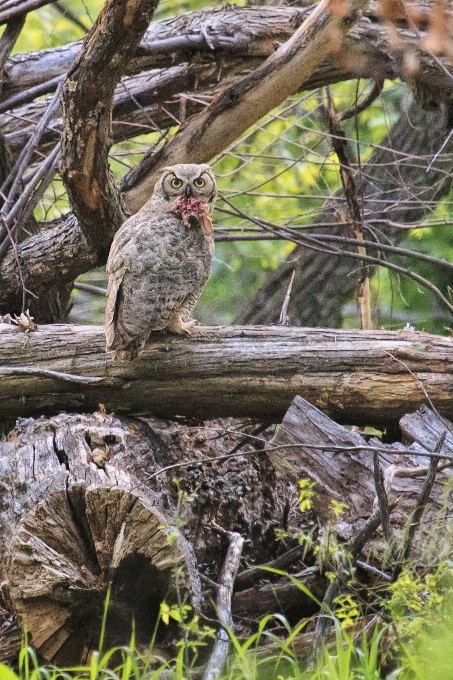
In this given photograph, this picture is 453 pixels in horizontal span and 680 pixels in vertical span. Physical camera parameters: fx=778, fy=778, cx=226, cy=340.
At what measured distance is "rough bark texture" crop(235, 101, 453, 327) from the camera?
5.76 m

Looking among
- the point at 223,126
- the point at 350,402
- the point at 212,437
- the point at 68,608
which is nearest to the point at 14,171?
the point at 223,126

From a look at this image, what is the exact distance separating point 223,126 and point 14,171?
1.24m

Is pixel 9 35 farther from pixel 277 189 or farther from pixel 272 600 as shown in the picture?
pixel 272 600

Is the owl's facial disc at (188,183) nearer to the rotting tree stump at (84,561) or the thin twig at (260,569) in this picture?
the rotting tree stump at (84,561)

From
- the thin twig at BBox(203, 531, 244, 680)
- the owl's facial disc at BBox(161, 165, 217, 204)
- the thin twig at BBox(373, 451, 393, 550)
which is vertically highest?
the owl's facial disc at BBox(161, 165, 217, 204)

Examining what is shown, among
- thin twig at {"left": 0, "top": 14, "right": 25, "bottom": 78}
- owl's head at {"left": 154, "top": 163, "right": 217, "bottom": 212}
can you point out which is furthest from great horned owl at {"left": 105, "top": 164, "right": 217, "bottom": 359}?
thin twig at {"left": 0, "top": 14, "right": 25, "bottom": 78}

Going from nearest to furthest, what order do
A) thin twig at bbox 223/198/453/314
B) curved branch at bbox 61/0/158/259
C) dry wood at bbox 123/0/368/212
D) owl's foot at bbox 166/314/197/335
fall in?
curved branch at bbox 61/0/158/259 < owl's foot at bbox 166/314/197/335 < dry wood at bbox 123/0/368/212 < thin twig at bbox 223/198/453/314

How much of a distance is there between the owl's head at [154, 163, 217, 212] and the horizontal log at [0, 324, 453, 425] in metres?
0.65

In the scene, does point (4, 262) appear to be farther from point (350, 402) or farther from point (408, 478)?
point (408, 478)

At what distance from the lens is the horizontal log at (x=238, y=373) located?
350 cm

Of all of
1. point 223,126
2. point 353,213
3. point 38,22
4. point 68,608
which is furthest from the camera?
point 38,22

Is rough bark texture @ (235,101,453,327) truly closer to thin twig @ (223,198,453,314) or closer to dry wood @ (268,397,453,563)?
thin twig @ (223,198,453,314)

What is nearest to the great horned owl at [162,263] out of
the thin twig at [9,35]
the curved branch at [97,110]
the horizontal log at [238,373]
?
the horizontal log at [238,373]

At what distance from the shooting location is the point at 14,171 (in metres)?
4.52
